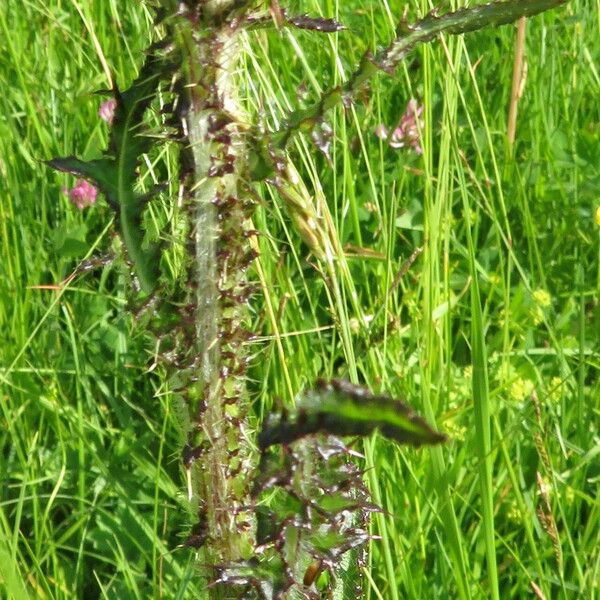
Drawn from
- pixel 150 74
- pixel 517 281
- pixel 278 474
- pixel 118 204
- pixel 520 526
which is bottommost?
pixel 520 526

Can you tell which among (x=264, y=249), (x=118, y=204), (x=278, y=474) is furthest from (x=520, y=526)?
(x=118, y=204)

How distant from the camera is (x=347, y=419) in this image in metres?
0.75

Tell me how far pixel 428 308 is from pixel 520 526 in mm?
359

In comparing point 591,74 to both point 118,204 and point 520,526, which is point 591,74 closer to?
point 520,526

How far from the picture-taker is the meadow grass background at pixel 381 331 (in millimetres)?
1360

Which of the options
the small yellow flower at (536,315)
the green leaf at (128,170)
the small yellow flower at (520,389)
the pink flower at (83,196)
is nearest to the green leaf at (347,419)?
the green leaf at (128,170)

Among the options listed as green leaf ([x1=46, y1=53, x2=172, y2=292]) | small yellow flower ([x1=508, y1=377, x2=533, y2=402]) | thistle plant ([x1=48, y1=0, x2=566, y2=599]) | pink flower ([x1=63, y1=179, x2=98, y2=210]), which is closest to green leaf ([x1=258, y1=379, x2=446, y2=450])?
thistle plant ([x1=48, y1=0, x2=566, y2=599])

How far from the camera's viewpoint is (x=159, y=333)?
3.00ft

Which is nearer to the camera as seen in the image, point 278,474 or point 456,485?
point 278,474

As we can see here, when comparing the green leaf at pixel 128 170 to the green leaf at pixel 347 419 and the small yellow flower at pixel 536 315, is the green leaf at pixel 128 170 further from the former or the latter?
the small yellow flower at pixel 536 315

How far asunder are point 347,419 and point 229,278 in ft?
0.67

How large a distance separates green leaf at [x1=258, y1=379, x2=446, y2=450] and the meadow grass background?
0.22m

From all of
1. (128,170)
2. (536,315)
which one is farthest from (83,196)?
(128,170)

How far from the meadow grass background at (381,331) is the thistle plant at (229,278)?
0.08 m
